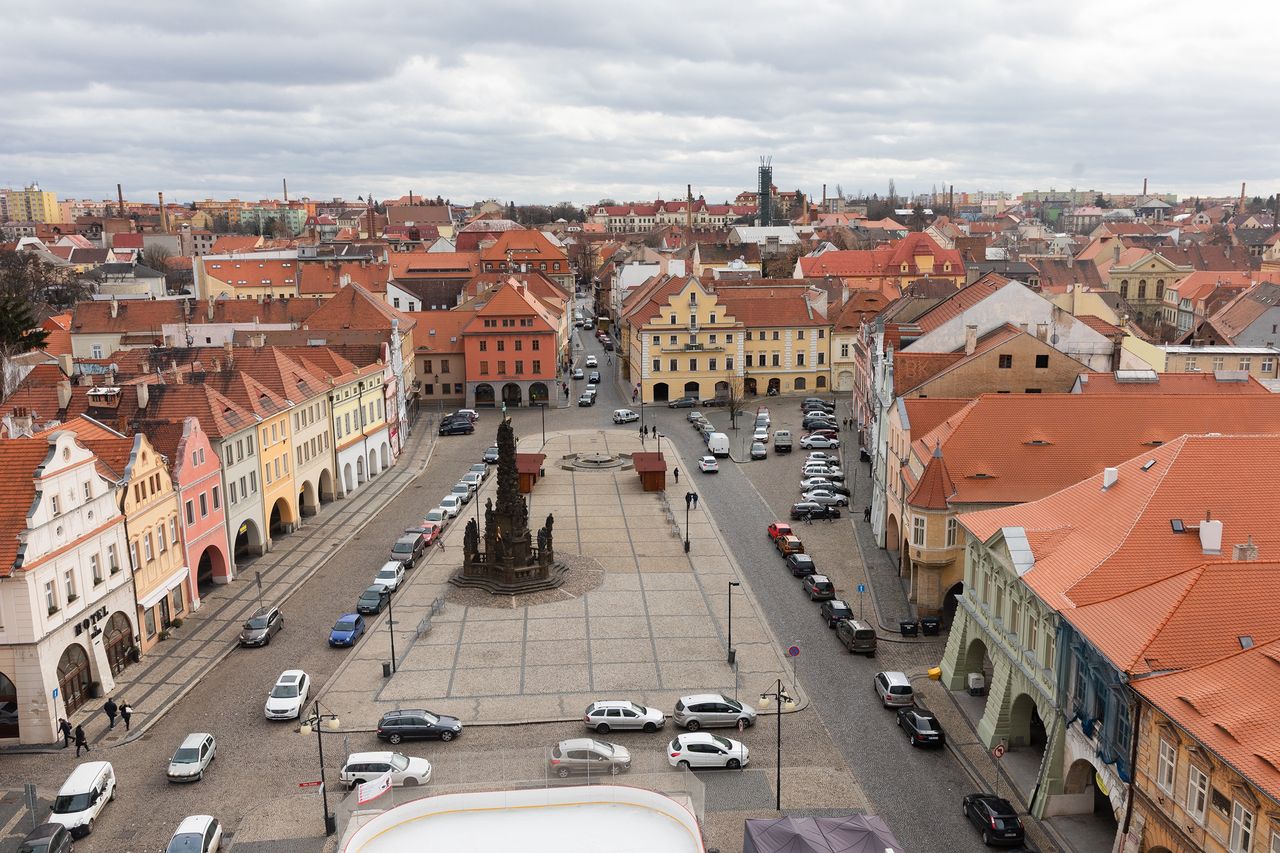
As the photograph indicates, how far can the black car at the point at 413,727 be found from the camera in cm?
3534

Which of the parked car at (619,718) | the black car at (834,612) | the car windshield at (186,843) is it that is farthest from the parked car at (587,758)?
the black car at (834,612)

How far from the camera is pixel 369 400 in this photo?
72.4 meters

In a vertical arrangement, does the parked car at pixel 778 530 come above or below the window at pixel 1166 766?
below

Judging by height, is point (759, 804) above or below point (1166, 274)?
below

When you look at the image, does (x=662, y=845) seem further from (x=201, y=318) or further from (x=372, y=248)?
(x=372, y=248)

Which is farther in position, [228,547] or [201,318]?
[201,318]

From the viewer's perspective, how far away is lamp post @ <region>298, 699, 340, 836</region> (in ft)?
99.8

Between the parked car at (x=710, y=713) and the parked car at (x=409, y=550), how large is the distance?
A: 69.9 feet

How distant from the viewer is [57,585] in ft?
123

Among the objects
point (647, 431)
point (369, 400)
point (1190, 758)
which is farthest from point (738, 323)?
point (1190, 758)

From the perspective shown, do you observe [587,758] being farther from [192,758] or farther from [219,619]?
[219,619]

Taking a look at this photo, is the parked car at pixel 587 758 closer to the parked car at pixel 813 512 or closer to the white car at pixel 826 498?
the parked car at pixel 813 512

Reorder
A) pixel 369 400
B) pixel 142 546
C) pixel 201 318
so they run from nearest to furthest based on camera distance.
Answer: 1. pixel 142 546
2. pixel 369 400
3. pixel 201 318

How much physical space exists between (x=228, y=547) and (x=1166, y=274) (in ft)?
408
